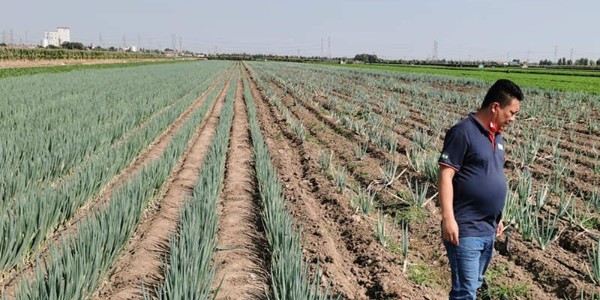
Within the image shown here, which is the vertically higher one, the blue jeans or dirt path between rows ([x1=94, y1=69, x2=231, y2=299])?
the blue jeans

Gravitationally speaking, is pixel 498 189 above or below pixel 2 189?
above

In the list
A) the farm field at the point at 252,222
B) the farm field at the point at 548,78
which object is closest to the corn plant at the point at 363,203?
the farm field at the point at 252,222

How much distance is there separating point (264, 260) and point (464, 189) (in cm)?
195

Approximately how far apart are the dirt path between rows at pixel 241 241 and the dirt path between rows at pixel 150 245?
17.7 inches

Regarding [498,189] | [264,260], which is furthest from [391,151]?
[498,189]

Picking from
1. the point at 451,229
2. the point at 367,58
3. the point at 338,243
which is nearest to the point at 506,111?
the point at 451,229

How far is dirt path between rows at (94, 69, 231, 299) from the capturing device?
339cm

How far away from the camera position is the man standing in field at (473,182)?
A: 8.05ft

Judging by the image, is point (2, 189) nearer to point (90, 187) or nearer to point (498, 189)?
point (90, 187)

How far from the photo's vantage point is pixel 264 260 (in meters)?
3.99

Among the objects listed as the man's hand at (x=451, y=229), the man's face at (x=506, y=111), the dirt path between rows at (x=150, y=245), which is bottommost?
the dirt path between rows at (x=150, y=245)

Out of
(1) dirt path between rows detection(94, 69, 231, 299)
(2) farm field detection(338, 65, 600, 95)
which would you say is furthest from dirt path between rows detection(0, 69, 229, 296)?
(2) farm field detection(338, 65, 600, 95)

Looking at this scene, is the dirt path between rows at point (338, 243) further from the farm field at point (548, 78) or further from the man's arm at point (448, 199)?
the farm field at point (548, 78)

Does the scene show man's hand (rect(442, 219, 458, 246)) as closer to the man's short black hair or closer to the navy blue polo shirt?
the navy blue polo shirt
